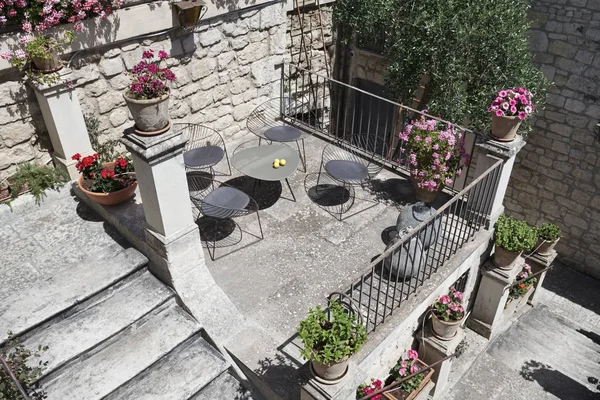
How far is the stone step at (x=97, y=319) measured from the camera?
4039mm

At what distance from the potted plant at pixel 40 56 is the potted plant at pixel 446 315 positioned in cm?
460

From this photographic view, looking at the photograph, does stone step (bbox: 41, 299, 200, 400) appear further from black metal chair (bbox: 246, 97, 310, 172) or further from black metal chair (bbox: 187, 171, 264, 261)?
black metal chair (bbox: 246, 97, 310, 172)

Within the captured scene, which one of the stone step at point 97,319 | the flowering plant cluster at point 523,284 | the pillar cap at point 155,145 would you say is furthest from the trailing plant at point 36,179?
the flowering plant cluster at point 523,284

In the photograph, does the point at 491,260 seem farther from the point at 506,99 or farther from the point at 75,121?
the point at 75,121

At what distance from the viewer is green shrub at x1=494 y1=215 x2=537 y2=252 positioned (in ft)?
18.1

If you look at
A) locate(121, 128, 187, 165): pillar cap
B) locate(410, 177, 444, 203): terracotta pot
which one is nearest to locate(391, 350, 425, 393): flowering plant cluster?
locate(410, 177, 444, 203): terracotta pot

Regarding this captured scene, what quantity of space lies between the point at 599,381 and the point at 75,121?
7165mm

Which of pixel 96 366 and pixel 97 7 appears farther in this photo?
pixel 97 7

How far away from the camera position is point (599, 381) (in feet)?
21.0

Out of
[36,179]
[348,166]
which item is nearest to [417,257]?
[348,166]

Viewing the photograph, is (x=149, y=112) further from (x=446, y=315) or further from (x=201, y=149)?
(x=446, y=315)

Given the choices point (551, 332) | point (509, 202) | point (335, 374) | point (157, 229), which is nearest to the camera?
point (335, 374)

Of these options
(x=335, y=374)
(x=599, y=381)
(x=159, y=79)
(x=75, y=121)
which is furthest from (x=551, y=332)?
(x=75, y=121)

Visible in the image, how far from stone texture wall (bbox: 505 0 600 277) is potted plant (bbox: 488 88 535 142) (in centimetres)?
381
